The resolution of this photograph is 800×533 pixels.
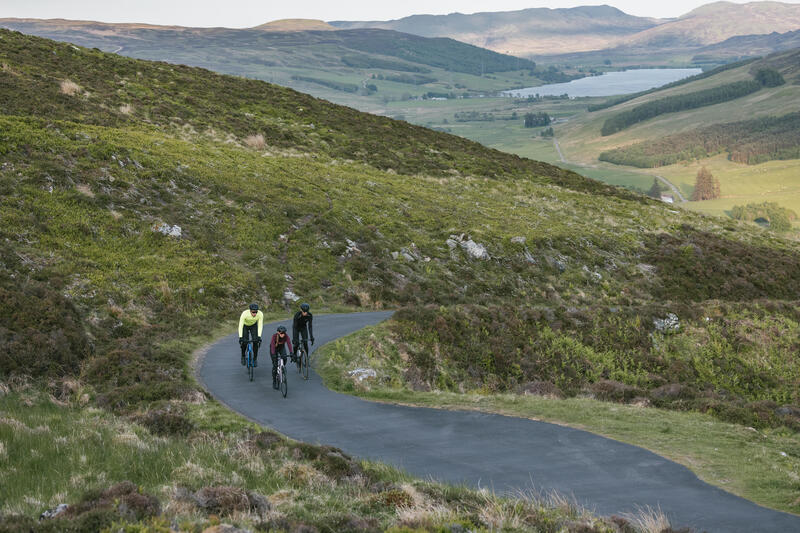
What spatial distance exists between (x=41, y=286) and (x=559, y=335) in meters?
20.2

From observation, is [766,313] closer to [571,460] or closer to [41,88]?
[571,460]

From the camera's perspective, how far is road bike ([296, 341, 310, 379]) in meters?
20.6

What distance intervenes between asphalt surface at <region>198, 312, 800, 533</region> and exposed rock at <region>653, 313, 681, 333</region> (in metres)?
16.2

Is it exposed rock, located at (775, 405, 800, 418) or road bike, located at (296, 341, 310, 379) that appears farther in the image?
road bike, located at (296, 341, 310, 379)

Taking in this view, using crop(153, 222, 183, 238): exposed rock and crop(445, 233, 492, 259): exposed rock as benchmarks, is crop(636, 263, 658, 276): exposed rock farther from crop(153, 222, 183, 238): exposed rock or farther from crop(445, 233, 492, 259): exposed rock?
crop(153, 222, 183, 238): exposed rock

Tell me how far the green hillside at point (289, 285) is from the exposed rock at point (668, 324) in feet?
0.59

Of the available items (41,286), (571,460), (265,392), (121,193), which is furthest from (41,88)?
(571,460)

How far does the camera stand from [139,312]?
79.7 feet

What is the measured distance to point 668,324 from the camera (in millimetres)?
29734

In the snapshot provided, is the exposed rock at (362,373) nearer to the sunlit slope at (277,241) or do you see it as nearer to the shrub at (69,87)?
the sunlit slope at (277,241)

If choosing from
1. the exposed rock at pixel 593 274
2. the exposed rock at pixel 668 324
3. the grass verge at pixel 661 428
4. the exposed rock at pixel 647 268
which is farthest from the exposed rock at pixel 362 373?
the exposed rock at pixel 647 268

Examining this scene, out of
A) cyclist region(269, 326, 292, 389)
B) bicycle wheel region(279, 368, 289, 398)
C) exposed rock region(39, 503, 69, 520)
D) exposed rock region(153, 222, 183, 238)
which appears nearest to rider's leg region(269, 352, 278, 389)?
cyclist region(269, 326, 292, 389)

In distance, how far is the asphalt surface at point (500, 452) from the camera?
428 inches

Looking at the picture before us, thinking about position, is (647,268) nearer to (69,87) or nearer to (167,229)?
(167,229)
